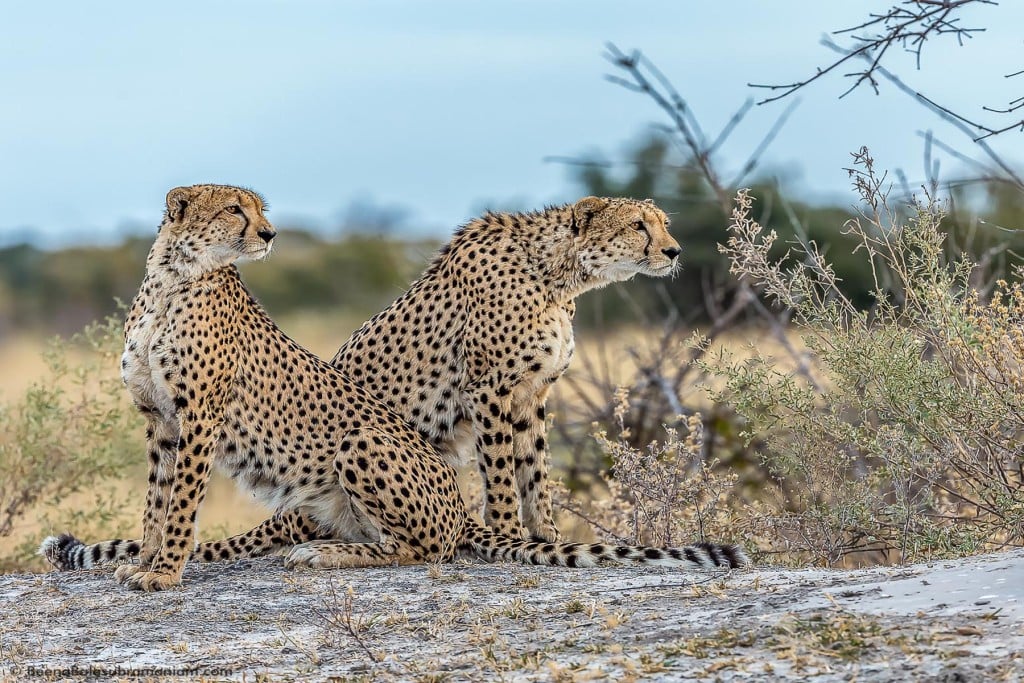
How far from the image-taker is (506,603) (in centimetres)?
438

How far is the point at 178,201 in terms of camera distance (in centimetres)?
527

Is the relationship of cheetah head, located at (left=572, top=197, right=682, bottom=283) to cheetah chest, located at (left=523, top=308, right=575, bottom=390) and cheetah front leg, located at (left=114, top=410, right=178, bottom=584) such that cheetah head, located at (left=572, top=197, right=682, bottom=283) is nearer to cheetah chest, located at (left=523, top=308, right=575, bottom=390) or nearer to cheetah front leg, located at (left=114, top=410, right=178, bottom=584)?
cheetah chest, located at (left=523, top=308, right=575, bottom=390)

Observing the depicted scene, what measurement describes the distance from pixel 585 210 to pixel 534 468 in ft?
3.44

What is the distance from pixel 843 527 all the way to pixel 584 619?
1.63m

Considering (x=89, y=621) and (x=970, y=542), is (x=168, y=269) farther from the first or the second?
(x=970, y=542)

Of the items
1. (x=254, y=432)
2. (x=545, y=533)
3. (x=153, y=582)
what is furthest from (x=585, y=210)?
(x=153, y=582)

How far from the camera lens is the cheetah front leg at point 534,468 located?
5.89 metres

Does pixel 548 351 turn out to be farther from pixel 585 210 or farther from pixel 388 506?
pixel 388 506

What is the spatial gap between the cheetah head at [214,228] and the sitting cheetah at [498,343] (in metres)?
0.91

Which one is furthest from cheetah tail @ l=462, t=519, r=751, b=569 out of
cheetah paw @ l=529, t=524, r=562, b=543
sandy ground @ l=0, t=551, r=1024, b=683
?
cheetah paw @ l=529, t=524, r=562, b=543

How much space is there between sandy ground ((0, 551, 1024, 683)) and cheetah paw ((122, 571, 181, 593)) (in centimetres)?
5

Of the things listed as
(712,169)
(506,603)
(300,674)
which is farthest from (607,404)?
(300,674)

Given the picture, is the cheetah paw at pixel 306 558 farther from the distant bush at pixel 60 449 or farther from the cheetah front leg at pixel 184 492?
the distant bush at pixel 60 449

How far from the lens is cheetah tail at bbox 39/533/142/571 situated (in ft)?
18.9
